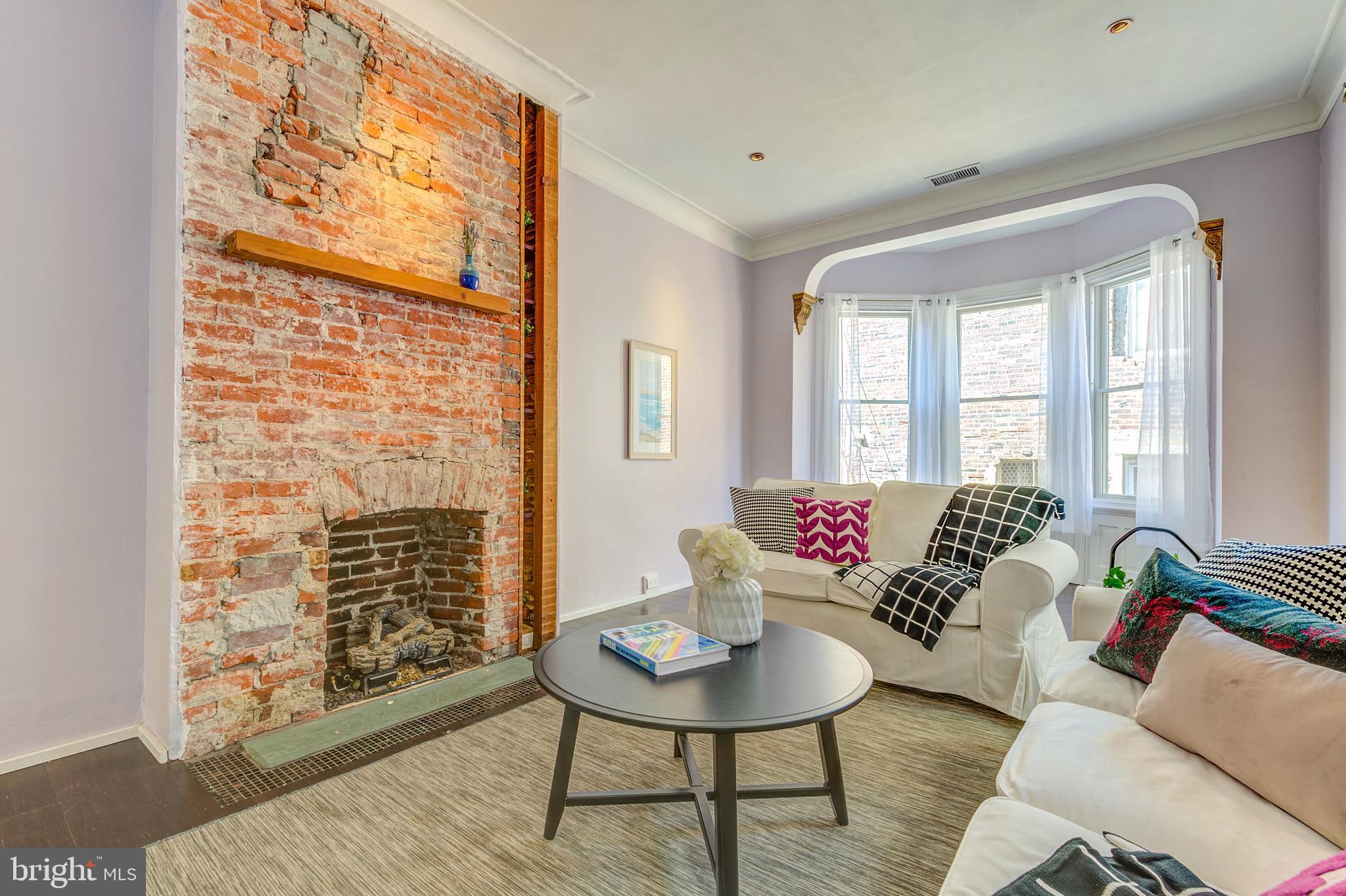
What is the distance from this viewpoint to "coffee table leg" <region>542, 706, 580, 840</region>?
171 centimetres

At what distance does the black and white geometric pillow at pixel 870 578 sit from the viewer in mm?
2863

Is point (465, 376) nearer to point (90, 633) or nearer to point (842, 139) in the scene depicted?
point (90, 633)

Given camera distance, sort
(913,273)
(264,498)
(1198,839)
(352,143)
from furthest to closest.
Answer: (913,273) → (352,143) → (264,498) → (1198,839)

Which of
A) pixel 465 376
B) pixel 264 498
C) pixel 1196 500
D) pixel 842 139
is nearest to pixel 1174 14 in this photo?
pixel 842 139

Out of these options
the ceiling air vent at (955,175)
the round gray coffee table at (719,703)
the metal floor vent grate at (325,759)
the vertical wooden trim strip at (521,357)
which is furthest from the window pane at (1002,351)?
the metal floor vent grate at (325,759)

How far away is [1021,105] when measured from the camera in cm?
340

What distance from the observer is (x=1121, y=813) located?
3.81 feet

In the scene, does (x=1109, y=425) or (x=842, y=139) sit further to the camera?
(x=1109, y=425)

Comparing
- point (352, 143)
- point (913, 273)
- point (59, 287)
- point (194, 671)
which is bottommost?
point (194, 671)

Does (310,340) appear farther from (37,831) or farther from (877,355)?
(877,355)

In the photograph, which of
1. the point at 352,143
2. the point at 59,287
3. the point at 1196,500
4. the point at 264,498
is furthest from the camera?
the point at 1196,500

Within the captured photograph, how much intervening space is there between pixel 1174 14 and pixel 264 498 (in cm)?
419

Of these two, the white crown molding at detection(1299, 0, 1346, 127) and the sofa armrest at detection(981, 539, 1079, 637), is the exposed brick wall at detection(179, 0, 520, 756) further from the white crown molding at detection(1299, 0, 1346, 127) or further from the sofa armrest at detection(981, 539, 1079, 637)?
the white crown molding at detection(1299, 0, 1346, 127)

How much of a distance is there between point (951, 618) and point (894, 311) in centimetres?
373
